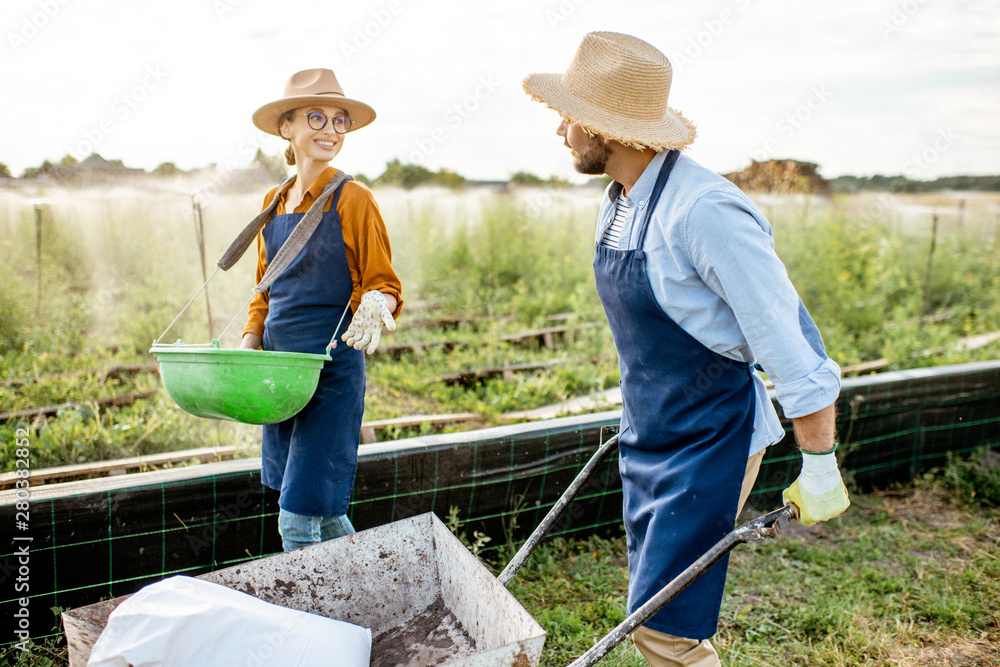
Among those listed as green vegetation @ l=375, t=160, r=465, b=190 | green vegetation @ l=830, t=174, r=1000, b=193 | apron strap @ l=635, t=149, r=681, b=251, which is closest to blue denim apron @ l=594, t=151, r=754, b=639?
apron strap @ l=635, t=149, r=681, b=251

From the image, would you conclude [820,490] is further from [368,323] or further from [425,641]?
[368,323]

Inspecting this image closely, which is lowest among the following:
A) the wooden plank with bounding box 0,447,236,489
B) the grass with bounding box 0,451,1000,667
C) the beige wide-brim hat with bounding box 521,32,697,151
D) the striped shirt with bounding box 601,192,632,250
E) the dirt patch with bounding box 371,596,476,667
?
the grass with bounding box 0,451,1000,667

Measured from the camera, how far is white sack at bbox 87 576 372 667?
141cm

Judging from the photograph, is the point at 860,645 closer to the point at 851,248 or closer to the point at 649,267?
Answer: the point at 649,267

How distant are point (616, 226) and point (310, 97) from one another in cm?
121

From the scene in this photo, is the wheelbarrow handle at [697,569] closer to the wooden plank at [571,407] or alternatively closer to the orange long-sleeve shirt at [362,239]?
the orange long-sleeve shirt at [362,239]

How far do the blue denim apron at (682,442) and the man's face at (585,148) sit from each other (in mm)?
188

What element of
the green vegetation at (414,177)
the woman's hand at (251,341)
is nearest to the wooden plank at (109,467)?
the woman's hand at (251,341)

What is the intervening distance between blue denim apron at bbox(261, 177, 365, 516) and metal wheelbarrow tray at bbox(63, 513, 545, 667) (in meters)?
0.34

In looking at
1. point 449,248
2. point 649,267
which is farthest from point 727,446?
point 449,248

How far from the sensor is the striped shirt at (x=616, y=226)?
204 cm

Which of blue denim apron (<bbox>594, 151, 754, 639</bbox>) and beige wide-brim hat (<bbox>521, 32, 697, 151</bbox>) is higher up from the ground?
beige wide-brim hat (<bbox>521, 32, 697, 151</bbox>)

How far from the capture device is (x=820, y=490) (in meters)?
1.71

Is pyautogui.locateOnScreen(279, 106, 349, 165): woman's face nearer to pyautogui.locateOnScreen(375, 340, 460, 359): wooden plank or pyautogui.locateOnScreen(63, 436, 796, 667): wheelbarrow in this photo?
pyautogui.locateOnScreen(63, 436, 796, 667): wheelbarrow
